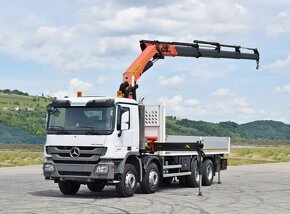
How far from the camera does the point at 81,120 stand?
17.0 meters

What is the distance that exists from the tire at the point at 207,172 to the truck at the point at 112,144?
1.92 metres

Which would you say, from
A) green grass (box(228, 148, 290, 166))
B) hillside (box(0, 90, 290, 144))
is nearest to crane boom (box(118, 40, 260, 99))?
green grass (box(228, 148, 290, 166))

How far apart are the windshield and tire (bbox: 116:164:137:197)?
Answer: 1374mm

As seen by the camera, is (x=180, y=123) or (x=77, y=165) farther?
(x=180, y=123)

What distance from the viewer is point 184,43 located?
949 inches

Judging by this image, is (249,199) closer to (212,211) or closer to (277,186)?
(212,211)

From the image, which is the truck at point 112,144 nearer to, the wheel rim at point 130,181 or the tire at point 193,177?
the wheel rim at point 130,181

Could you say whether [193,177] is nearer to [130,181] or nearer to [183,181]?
[183,181]

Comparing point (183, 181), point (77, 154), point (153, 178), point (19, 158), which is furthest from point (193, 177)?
point (19, 158)

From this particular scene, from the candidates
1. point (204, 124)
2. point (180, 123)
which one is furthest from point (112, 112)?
point (204, 124)

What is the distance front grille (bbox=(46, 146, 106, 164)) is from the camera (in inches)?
653

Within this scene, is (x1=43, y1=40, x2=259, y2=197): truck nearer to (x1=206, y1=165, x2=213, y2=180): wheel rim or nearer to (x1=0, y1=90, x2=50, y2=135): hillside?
(x1=206, y1=165, x2=213, y2=180): wheel rim

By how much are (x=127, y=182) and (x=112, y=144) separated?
1321 millimetres

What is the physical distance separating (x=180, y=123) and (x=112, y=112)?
11593 cm
